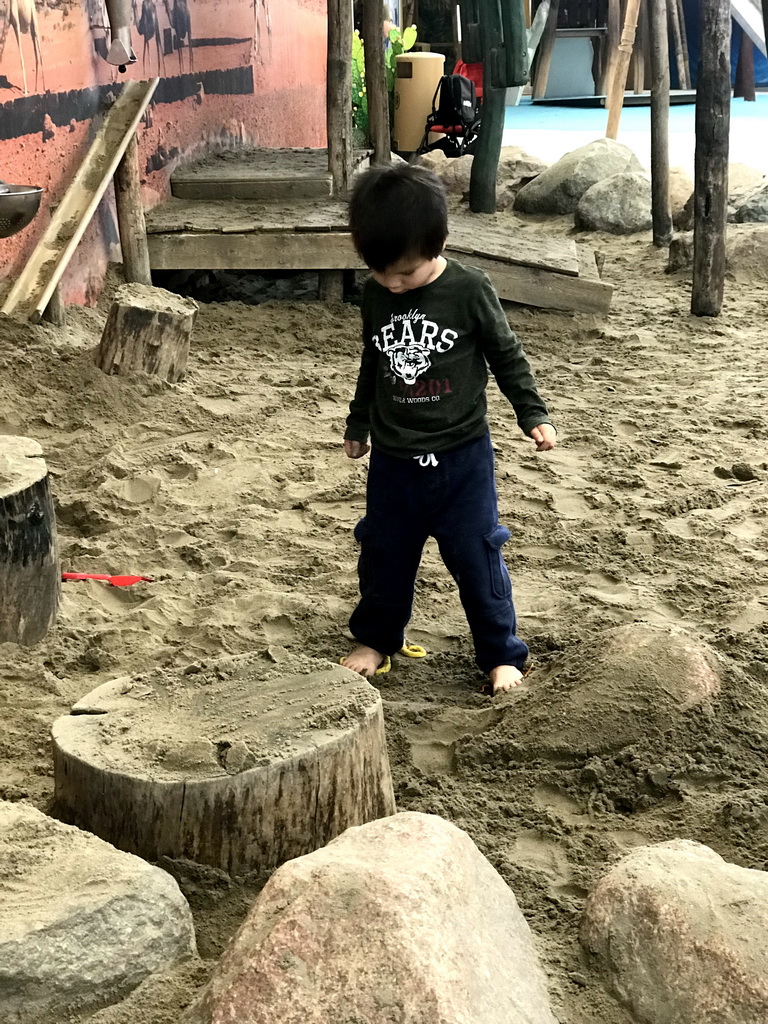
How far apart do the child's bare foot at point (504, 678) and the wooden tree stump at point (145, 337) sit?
2900 mm

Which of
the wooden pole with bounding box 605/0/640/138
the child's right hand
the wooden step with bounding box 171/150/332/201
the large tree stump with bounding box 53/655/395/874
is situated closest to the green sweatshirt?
the child's right hand

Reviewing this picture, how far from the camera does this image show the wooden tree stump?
520cm

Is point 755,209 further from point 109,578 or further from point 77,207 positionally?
point 109,578

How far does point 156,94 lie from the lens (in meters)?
7.60

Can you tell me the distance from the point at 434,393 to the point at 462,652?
0.83m

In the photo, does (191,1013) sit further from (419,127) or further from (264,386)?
(419,127)

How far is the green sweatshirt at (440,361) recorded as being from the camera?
9.11 ft

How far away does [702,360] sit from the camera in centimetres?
623

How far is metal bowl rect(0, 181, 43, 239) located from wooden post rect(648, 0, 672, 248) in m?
5.97

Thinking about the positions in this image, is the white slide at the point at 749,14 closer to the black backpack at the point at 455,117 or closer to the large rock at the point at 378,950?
the black backpack at the point at 455,117

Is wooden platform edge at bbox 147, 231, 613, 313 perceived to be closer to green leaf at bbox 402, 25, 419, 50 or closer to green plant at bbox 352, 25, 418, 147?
green plant at bbox 352, 25, 418, 147

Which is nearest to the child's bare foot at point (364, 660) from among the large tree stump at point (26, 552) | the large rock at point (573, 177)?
the large tree stump at point (26, 552)

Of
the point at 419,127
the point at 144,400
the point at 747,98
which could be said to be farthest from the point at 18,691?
the point at 747,98

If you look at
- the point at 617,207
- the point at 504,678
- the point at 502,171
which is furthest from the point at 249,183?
the point at 504,678
